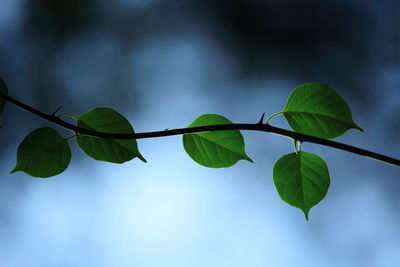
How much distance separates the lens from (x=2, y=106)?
6.5 inches

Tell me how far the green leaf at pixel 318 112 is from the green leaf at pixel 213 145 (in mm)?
31

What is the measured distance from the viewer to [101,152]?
0.58ft

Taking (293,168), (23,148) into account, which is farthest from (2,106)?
(293,168)

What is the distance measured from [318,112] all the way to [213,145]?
0.19 feet

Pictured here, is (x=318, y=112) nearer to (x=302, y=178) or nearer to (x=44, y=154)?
(x=302, y=178)

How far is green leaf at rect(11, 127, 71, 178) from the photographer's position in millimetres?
173

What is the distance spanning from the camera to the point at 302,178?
0.19m

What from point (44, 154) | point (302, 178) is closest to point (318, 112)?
point (302, 178)

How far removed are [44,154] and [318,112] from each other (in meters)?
0.14

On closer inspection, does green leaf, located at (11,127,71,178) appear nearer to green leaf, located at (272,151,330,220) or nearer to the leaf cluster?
the leaf cluster

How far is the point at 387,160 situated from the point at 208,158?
0.09m

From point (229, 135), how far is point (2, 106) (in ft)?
0.36

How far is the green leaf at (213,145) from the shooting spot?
0.18 metres

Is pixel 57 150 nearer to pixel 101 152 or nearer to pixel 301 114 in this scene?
pixel 101 152
